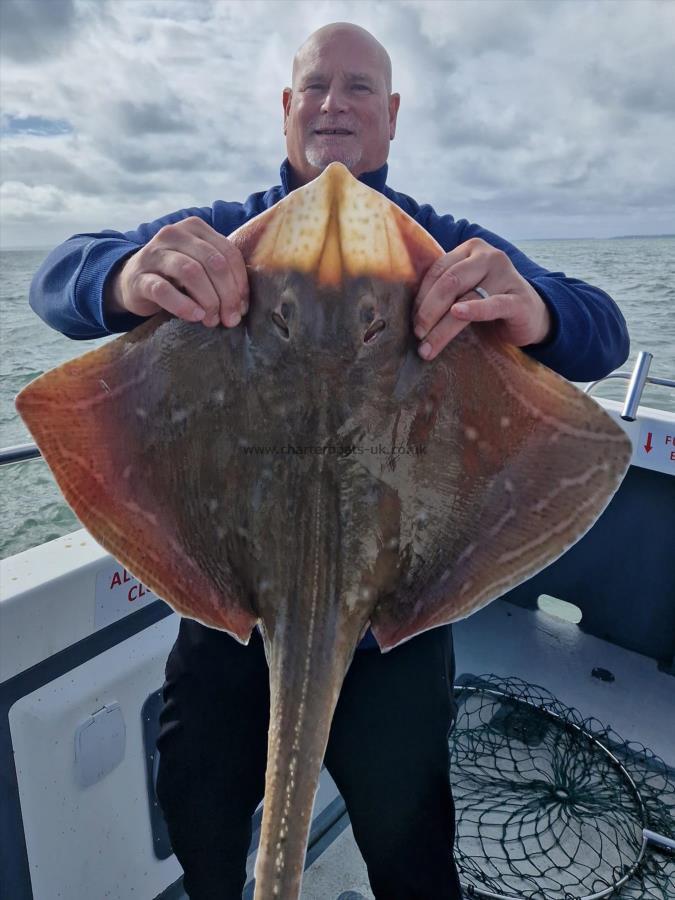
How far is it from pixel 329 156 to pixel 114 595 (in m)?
1.65

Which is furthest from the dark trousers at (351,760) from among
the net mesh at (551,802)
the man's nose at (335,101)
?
the man's nose at (335,101)

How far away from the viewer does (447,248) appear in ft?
7.18

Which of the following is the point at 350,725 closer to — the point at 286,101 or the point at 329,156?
the point at 329,156

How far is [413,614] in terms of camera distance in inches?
55.2

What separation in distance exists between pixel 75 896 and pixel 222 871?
66 cm

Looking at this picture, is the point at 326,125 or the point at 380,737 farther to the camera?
the point at 326,125

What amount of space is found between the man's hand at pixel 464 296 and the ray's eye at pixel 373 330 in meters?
0.07

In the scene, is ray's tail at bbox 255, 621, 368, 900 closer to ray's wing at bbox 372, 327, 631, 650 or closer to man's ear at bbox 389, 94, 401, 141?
ray's wing at bbox 372, 327, 631, 650

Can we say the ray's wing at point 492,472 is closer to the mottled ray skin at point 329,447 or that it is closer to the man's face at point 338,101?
the mottled ray skin at point 329,447

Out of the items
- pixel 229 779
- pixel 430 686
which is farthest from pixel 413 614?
pixel 229 779

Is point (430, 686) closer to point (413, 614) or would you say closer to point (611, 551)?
point (413, 614)

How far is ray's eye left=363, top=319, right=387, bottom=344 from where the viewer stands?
1341 millimetres

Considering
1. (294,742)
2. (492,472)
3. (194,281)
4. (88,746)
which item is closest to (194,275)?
(194,281)

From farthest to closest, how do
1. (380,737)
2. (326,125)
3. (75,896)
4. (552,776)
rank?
(552,776), (326,125), (75,896), (380,737)
